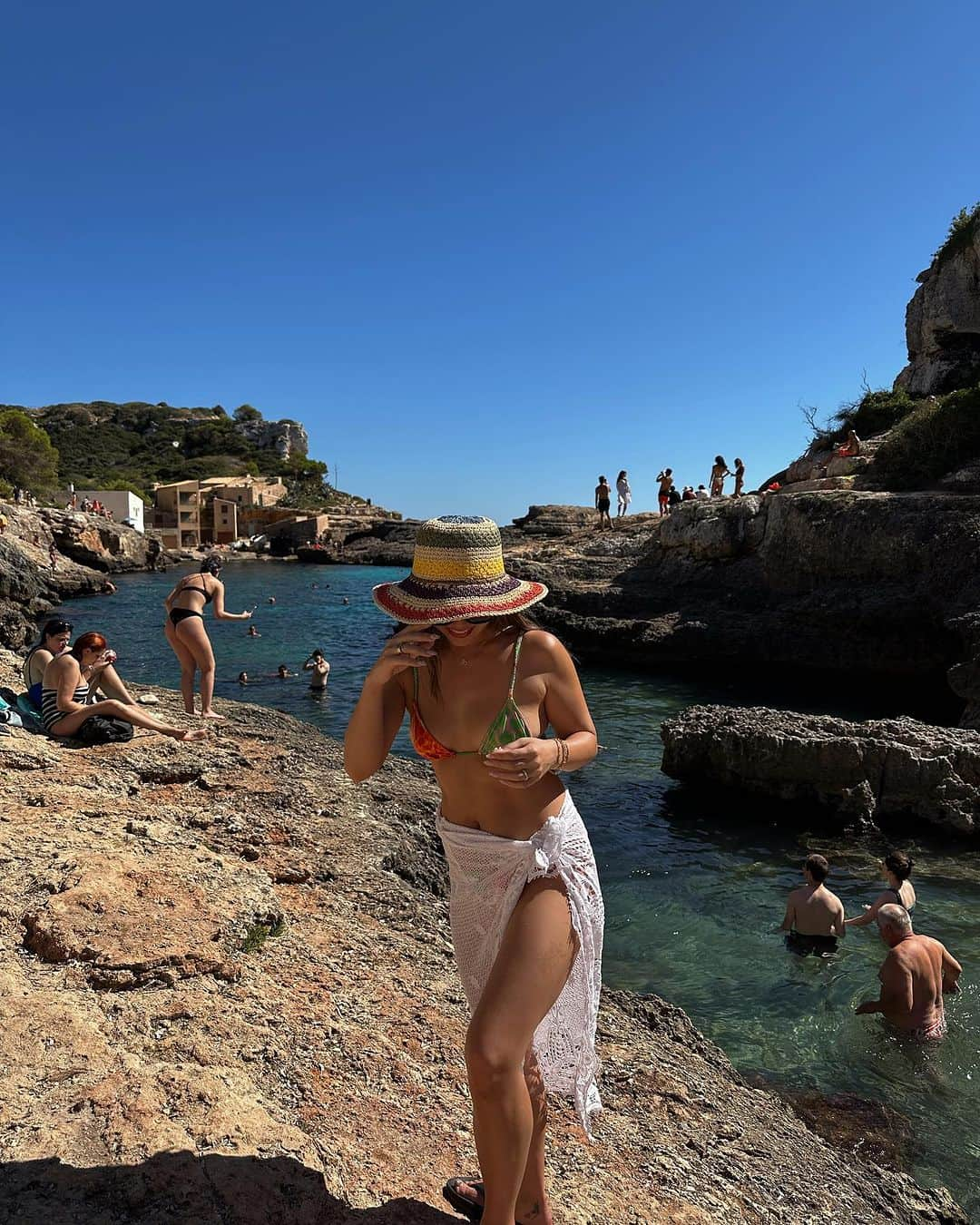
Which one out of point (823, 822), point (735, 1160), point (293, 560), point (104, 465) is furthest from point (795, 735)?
point (104, 465)

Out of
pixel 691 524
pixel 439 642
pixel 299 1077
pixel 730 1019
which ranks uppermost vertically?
pixel 691 524

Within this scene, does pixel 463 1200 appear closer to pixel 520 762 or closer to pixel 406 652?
Answer: pixel 520 762

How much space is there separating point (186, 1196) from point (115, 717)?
18.9ft

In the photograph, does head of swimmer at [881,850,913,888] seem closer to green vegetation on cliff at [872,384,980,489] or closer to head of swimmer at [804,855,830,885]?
head of swimmer at [804,855,830,885]

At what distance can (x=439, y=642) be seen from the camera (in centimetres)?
267

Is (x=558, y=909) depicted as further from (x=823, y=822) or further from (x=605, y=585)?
(x=605, y=585)

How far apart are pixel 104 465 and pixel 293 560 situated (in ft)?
161

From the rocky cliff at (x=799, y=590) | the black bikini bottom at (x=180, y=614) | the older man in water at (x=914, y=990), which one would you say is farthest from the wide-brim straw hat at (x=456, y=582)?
the rocky cliff at (x=799, y=590)

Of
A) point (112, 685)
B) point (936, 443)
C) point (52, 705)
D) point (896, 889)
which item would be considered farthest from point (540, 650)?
point (936, 443)

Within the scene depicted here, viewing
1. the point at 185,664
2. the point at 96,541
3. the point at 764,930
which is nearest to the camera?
the point at 764,930

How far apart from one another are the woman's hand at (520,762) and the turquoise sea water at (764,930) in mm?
3941

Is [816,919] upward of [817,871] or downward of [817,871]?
downward

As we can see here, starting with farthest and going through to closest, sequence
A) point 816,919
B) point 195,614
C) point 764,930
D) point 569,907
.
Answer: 1. point 195,614
2. point 764,930
3. point 816,919
4. point 569,907

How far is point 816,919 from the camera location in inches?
279
